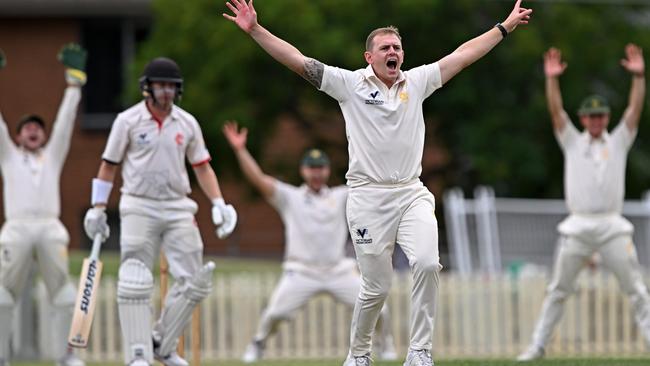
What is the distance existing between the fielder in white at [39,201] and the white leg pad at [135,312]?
221 cm

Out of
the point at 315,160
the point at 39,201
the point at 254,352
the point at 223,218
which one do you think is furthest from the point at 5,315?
the point at 315,160

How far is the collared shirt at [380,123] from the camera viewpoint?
9.41 m

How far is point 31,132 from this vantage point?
1301 centimetres

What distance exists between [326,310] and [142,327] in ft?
26.2

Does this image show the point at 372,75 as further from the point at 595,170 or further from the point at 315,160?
the point at 315,160

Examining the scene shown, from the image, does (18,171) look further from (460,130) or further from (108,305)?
(460,130)

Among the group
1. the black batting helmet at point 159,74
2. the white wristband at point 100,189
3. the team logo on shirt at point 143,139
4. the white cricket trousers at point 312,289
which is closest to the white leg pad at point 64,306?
the white cricket trousers at point 312,289

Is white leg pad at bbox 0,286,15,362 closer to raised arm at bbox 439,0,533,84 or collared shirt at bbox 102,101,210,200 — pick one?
collared shirt at bbox 102,101,210,200

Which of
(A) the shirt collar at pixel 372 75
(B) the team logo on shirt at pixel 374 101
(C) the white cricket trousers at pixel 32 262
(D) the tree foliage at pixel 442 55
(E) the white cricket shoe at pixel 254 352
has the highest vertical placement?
(D) the tree foliage at pixel 442 55

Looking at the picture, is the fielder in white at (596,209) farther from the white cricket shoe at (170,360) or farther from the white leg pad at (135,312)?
the white leg pad at (135,312)

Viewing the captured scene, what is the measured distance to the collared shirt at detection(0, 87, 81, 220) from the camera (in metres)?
12.9

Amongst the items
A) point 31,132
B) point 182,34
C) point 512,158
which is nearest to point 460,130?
point 512,158

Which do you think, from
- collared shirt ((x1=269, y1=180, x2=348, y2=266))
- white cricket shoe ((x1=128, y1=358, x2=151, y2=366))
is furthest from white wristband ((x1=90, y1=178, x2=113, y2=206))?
collared shirt ((x1=269, y1=180, x2=348, y2=266))

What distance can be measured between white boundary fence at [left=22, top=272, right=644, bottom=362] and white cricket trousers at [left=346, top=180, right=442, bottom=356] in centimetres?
856
